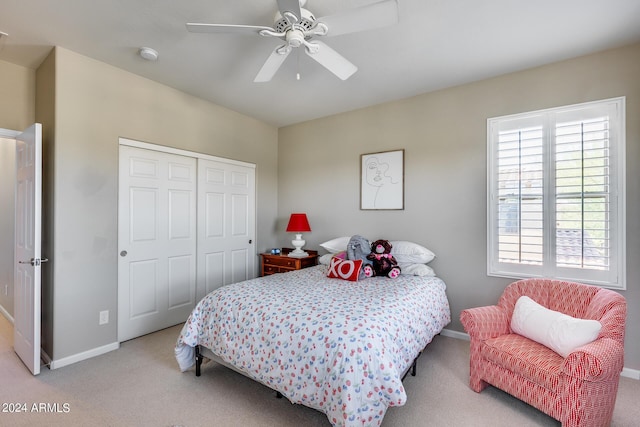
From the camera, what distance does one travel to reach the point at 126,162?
116 inches

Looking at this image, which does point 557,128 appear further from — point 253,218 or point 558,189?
point 253,218

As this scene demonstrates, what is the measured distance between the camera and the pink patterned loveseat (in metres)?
1.59

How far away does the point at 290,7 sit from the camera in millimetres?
1606

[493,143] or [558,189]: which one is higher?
[493,143]

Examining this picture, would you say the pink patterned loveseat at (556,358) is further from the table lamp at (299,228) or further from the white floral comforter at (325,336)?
the table lamp at (299,228)

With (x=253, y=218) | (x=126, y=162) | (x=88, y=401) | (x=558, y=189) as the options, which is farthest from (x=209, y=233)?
(x=558, y=189)

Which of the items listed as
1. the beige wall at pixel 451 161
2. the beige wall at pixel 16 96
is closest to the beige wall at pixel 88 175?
the beige wall at pixel 16 96

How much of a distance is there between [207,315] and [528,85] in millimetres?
3496

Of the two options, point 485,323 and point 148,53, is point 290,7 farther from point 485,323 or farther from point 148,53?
point 485,323

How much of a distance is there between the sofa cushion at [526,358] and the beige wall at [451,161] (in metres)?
0.99

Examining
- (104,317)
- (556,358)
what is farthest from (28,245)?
(556,358)

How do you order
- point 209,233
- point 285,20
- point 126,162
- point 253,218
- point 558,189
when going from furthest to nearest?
point 253,218, point 209,233, point 126,162, point 558,189, point 285,20

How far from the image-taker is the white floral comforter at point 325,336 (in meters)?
1.51

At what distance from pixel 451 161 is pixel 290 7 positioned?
2.31 meters
